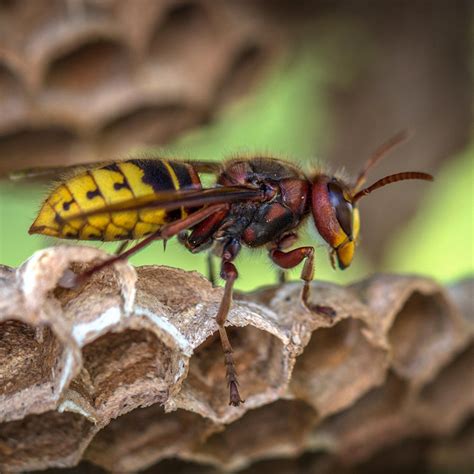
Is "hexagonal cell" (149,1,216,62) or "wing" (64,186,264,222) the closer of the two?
"wing" (64,186,264,222)

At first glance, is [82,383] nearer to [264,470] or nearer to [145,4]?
[264,470]

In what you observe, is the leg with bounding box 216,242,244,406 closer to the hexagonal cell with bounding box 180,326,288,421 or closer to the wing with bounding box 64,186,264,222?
the hexagonal cell with bounding box 180,326,288,421

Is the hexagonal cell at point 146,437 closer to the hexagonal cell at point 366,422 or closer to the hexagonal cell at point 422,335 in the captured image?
the hexagonal cell at point 366,422

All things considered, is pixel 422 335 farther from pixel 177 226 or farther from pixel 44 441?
pixel 44 441

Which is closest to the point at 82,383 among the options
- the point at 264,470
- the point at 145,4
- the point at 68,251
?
the point at 68,251

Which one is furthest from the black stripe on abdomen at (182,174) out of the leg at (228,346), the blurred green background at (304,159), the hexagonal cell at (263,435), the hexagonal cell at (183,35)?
the blurred green background at (304,159)

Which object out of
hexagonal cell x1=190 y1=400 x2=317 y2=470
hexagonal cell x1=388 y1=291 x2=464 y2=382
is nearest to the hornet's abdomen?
hexagonal cell x1=190 y1=400 x2=317 y2=470
